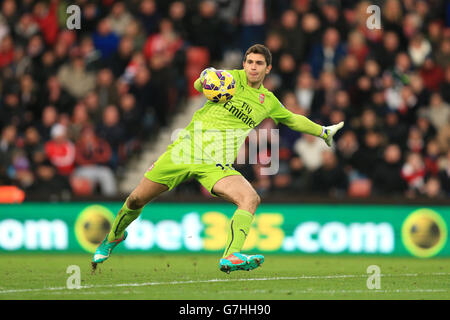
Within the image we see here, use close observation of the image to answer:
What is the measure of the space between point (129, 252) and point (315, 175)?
3.54 metres

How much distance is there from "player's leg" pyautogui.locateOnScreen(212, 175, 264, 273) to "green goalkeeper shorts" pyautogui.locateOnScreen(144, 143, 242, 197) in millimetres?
134

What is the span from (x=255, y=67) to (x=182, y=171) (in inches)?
57.3

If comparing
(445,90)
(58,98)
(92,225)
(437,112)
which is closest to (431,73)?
(445,90)

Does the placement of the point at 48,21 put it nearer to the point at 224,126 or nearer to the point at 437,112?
the point at 437,112

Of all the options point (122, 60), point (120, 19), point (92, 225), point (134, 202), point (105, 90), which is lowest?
point (92, 225)

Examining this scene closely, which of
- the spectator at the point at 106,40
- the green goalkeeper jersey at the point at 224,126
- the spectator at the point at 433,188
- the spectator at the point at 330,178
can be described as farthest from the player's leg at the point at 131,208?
the spectator at the point at 106,40

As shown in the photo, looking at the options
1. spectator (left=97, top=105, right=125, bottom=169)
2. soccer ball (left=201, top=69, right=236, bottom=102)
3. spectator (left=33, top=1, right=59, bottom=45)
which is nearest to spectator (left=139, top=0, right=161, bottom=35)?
spectator (left=33, top=1, right=59, bottom=45)

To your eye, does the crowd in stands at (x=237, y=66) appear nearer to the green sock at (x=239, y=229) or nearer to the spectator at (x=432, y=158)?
the spectator at (x=432, y=158)

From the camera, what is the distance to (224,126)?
10.4 meters

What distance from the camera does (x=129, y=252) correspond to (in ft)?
50.1

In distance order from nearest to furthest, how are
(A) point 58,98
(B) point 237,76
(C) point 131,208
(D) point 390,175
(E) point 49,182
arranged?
(B) point 237,76 → (C) point 131,208 → (D) point 390,175 → (E) point 49,182 → (A) point 58,98

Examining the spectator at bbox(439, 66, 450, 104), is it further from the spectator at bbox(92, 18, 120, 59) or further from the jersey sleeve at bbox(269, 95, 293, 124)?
the jersey sleeve at bbox(269, 95, 293, 124)

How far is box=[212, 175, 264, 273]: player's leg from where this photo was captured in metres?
9.57

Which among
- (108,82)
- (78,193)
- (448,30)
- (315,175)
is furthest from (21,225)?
(448,30)
